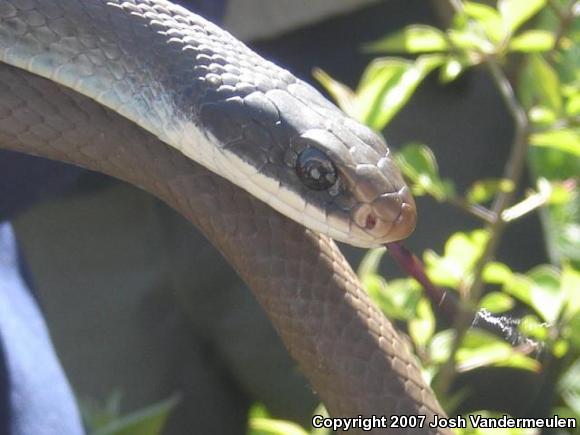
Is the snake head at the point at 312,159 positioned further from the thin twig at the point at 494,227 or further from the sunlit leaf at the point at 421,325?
the sunlit leaf at the point at 421,325

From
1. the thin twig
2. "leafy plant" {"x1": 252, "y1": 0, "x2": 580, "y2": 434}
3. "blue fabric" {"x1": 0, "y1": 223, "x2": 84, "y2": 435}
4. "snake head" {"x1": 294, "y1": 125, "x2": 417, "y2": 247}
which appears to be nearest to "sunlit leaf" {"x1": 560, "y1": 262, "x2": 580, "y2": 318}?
"leafy plant" {"x1": 252, "y1": 0, "x2": 580, "y2": 434}

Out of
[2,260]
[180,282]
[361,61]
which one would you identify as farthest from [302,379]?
[2,260]

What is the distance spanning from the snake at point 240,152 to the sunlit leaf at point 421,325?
1.98ft

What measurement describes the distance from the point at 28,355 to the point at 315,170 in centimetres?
54

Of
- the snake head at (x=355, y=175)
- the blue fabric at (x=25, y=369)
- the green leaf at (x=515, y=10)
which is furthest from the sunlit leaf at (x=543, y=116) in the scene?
the blue fabric at (x=25, y=369)

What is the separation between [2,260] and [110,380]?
3.13 feet

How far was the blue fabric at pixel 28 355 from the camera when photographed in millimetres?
1246

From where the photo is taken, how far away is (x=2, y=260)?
1361 mm

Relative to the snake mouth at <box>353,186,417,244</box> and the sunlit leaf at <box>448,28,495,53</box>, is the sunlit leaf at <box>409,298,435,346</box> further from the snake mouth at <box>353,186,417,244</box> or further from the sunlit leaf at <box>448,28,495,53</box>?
the snake mouth at <box>353,186,417,244</box>

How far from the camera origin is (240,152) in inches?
38.8

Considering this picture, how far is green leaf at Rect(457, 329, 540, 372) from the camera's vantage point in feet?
4.78

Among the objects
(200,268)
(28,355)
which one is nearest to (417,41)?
(28,355)

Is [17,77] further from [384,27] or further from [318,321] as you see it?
[384,27]

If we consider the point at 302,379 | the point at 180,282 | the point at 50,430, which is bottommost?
the point at 302,379
